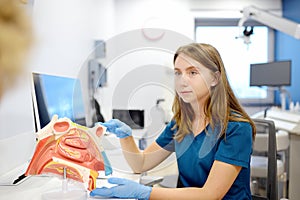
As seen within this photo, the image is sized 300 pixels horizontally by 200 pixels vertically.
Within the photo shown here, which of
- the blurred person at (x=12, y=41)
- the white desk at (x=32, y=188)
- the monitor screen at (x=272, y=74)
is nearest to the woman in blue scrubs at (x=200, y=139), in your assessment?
the white desk at (x=32, y=188)

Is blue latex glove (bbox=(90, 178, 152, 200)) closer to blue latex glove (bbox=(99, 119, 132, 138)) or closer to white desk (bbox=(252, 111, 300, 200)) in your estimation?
blue latex glove (bbox=(99, 119, 132, 138))

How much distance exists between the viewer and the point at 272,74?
3.27m

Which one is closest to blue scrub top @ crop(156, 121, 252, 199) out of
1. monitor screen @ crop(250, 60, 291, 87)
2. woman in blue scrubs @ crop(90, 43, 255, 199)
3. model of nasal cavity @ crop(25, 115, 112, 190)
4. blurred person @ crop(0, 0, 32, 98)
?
woman in blue scrubs @ crop(90, 43, 255, 199)

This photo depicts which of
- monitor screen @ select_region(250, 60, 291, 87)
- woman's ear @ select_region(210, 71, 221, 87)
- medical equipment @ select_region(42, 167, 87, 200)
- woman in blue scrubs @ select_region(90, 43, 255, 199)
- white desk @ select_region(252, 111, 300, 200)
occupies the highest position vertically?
monitor screen @ select_region(250, 60, 291, 87)

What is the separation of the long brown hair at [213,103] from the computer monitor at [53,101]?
34cm

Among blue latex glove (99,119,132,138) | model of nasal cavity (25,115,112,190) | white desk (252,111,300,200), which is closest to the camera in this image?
model of nasal cavity (25,115,112,190)

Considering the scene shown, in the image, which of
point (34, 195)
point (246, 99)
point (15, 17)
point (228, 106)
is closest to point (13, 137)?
point (34, 195)

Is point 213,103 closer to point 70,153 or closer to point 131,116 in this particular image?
point 131,116

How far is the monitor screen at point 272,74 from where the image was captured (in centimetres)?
318

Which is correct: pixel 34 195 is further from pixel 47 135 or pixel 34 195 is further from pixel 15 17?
pixel 15 17

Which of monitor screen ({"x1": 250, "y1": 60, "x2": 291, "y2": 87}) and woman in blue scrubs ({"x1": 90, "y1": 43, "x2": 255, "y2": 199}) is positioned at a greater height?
monitor screen ({"x1": 250, "y1": 60, "x2": 291, "y2": 87})

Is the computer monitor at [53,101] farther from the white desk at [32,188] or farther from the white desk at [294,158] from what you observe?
the white desk at [294,158]

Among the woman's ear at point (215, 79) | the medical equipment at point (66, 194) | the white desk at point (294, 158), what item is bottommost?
the white desk at point (294, 158)

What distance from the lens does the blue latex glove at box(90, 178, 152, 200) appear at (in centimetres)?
92
